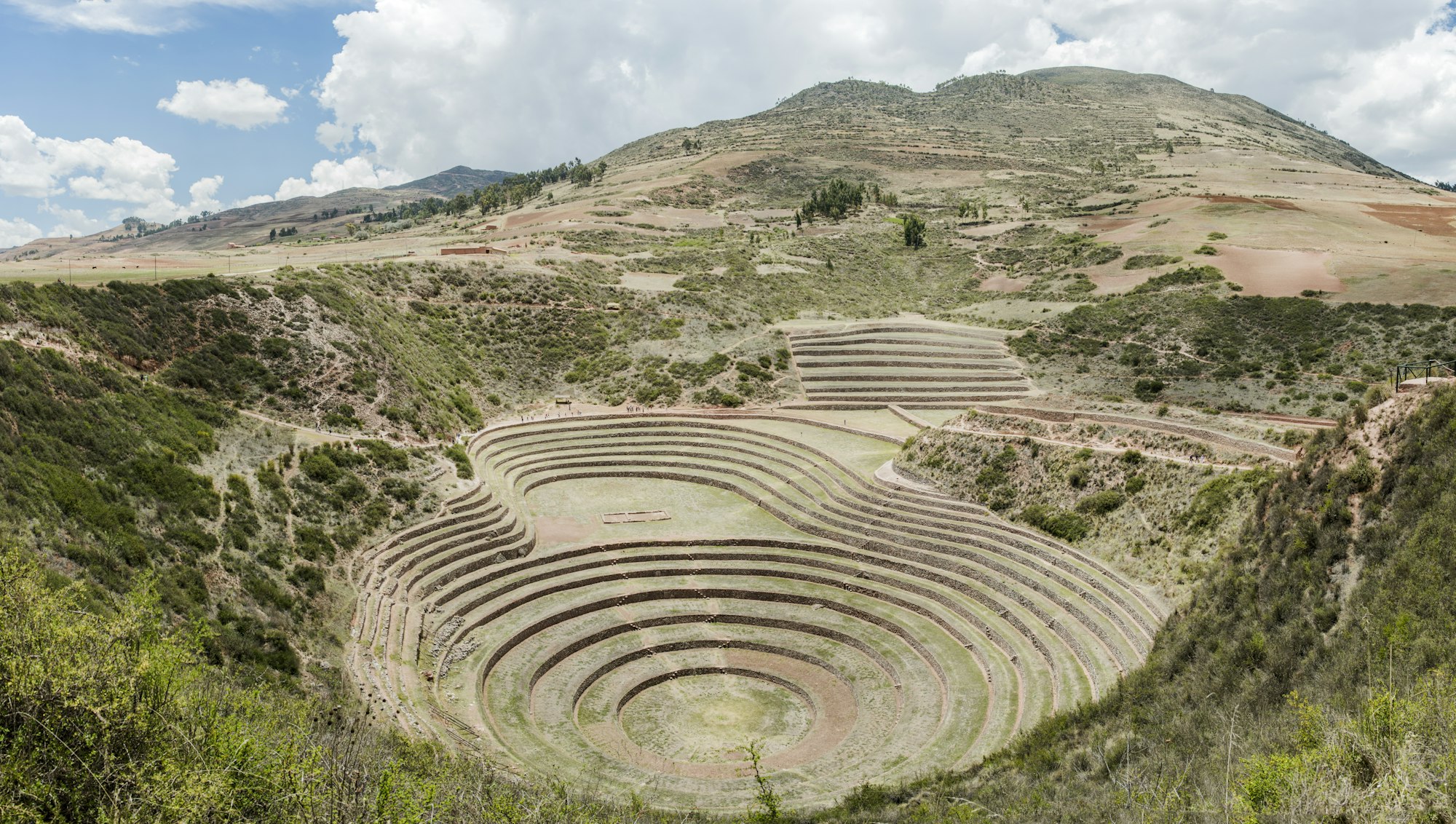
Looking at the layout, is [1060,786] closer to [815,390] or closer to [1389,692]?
[1389,692]

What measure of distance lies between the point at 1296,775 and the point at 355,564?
79.4 ft

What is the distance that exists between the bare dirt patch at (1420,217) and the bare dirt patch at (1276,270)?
12.5m

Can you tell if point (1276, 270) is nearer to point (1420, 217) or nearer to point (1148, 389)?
point (1148, 389)

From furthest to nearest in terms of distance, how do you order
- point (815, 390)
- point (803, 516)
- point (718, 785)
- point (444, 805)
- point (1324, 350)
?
point (815, 390) → point (1324, 350) → point (803, 516) → point (718, 785) → point (444, 805)

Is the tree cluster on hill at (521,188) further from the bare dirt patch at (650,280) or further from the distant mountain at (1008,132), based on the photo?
the bare dirt patch at (650,280)

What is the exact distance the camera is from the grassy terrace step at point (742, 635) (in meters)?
19.1

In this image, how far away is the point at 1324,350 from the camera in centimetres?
4012

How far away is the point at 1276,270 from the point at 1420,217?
2416cm

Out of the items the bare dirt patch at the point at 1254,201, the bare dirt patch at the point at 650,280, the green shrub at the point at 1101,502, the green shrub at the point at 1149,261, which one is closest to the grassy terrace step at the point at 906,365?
the bare dirt patch at the point at 650,280

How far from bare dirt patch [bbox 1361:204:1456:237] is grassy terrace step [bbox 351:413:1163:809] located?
55065 mm

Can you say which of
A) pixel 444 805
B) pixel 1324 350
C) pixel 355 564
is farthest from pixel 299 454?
pixel 1324 350

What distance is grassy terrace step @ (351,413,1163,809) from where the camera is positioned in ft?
62.6

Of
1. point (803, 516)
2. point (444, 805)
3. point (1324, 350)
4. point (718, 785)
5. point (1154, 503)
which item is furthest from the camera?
point (1324, 350)

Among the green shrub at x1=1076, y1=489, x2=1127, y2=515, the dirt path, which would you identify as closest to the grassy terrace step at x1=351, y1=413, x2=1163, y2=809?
the green shrub at x1=1076, y1=489, x2=1127, y2=515
